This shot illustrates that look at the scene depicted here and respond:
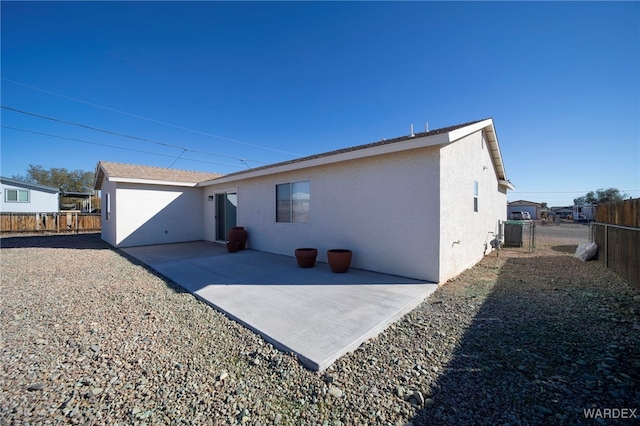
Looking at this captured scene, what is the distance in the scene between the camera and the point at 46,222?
16.3 meters

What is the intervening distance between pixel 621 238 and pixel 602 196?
5696cm

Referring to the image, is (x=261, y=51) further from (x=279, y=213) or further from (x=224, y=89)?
(x=279, y=213)

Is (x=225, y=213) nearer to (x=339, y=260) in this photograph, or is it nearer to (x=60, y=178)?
(x=339, y=260)

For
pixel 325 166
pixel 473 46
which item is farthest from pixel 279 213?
pixel 473 46

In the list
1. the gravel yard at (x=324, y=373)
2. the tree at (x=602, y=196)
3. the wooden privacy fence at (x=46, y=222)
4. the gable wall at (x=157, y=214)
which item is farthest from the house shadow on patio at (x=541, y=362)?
the tree at (x=602, y=196)

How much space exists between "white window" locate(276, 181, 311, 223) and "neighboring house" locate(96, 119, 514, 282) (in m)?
0.03

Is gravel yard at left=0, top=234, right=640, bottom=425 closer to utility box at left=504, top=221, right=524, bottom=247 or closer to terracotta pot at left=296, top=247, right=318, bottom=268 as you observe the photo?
terracotta pot at left=296, top=247, right=318, bottom=268

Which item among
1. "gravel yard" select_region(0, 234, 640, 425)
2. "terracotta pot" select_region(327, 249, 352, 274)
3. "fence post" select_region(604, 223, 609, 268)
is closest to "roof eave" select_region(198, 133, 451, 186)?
"terracotta pot" select_region(327, 249, 352, 274)

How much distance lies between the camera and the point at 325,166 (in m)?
7.10

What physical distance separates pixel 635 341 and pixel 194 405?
488 cm

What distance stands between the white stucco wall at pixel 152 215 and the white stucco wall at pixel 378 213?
6289 millimetres

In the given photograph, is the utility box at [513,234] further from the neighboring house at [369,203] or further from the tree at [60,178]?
the tree at [60,178]

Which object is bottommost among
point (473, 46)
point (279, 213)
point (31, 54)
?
point (279, 213)

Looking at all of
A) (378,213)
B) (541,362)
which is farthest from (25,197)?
(541,362)
